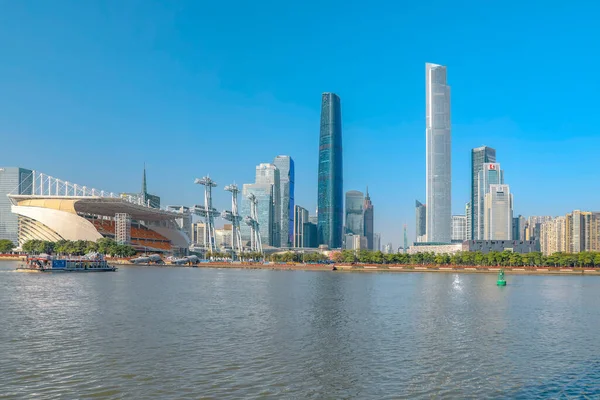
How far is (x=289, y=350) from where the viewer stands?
30219 mm

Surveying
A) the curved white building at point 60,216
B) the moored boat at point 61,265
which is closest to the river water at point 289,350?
the moored boat at point 61,265

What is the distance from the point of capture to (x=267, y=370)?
25.4 metres

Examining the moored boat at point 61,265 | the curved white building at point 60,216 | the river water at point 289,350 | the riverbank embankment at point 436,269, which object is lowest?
the riverbank embankment at point 436,269

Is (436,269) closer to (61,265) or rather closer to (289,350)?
(61,265)

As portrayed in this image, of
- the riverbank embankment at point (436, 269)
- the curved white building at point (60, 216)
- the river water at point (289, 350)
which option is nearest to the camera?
the river water at point (289, 350)

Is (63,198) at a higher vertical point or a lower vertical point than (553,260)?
higher

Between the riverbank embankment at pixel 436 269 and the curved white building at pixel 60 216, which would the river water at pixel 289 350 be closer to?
the riverbank embankment at pixel 436 269

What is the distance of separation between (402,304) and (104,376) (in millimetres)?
37535

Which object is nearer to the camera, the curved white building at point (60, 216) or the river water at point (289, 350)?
the river water at point (289, 350)

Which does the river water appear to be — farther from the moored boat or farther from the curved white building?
the curved white building

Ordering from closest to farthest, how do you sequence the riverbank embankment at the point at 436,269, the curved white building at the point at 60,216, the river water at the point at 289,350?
1. the river water at the point at 289,350
2. the riverbank embankment at the point at 436,269
3. the curved white building at the point at 60,216

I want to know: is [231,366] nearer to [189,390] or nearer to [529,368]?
[189,390]

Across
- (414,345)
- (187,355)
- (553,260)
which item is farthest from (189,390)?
(553,260)

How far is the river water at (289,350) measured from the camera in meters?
22.7
